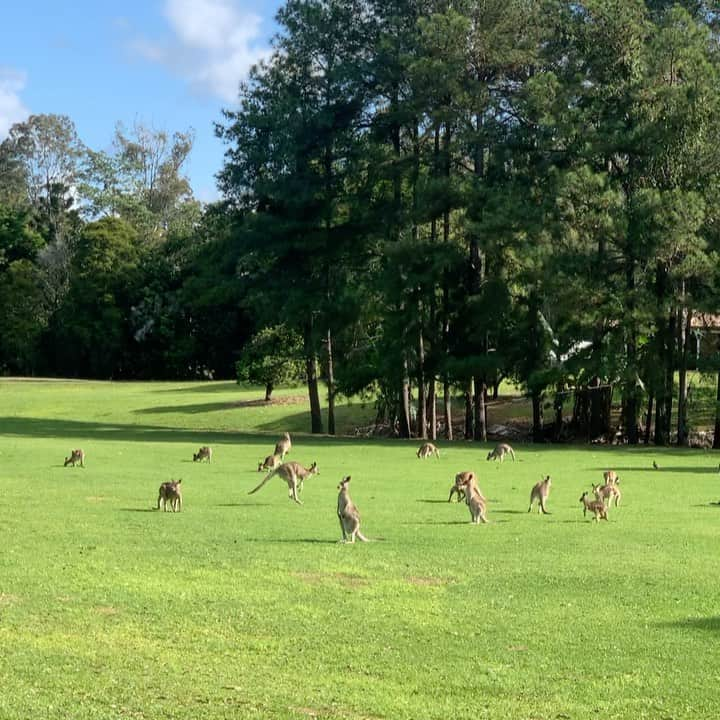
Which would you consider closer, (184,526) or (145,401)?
(184,526)

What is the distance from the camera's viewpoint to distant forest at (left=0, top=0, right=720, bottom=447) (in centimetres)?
4197

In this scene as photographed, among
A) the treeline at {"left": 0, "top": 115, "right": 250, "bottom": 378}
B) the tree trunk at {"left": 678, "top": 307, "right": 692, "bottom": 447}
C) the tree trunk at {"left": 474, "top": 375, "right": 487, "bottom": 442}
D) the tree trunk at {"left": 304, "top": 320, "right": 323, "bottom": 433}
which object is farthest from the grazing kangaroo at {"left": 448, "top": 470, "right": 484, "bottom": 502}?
the treeline at {"left": 0, "top": 115, "right": 250, "bottom": 378}

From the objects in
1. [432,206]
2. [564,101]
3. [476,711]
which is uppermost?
[564,101]

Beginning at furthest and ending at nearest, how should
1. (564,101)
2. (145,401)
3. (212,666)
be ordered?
(145,401) < (564,101) < (212,666)

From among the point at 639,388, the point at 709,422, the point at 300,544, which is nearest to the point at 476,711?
the point at 300,544

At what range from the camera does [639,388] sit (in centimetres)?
4353

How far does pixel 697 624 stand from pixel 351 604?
3.87 m

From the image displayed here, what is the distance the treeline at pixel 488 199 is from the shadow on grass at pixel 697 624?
1169 inches

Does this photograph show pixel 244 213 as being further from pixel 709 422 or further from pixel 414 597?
pixel 414 597

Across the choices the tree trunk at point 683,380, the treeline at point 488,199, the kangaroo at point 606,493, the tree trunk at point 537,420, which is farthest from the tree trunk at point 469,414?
the kangaroo at point 606,493

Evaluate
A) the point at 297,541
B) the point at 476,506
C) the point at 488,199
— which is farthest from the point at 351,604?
the point at 488,199

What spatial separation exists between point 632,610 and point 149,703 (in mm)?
6099

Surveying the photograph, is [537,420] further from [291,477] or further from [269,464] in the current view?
[291,477]

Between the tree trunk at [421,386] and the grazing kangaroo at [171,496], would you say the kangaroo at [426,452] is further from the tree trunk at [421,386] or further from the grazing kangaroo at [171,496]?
the grazing kangaroo at [171,496]
